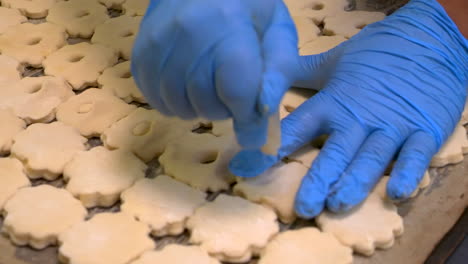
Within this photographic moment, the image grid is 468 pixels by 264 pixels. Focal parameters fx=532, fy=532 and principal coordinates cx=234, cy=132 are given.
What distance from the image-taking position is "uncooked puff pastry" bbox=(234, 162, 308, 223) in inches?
29.1

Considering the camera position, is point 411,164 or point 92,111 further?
point 92,111

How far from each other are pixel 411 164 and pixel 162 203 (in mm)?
349

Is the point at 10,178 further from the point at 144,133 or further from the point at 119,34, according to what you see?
the point at 119,34

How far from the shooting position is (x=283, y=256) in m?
0.68

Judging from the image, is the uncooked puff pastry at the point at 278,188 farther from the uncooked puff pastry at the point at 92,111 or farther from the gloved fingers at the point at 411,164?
the uncooked puff pastry at the point at 92,111

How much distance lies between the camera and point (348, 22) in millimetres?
1116

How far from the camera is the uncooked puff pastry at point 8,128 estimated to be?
0.86 metres

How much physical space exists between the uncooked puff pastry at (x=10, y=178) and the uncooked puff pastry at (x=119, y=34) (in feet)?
1.07

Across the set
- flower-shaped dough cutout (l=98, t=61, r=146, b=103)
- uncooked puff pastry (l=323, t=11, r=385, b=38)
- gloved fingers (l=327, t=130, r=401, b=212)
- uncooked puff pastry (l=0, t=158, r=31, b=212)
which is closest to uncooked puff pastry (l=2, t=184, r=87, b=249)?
uncooked puff pastry (l=0, t=158, r=31, b=212)

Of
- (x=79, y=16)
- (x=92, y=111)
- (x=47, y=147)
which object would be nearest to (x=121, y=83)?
(x=92, y=111)

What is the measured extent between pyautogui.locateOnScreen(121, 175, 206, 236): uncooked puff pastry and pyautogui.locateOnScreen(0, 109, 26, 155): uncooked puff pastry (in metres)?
0.24

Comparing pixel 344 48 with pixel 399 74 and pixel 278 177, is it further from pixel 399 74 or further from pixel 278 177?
pixel 278 177

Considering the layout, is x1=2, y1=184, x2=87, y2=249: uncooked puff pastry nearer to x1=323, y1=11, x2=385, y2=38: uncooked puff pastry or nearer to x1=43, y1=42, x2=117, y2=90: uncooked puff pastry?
x1=43, y1=42, x2=117, y2=90: uncooked puff pastry

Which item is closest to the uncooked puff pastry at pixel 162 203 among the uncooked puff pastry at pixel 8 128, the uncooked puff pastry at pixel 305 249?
the uncooked puff pastry at pixel 305 249
